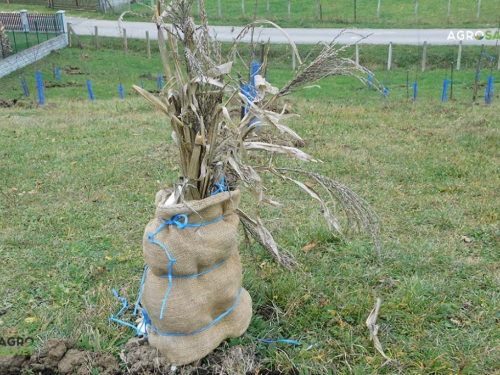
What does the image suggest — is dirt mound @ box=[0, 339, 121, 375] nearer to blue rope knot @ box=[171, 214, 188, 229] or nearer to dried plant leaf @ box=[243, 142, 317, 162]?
blue rope knot @ box=[171, 214, 188, 229]

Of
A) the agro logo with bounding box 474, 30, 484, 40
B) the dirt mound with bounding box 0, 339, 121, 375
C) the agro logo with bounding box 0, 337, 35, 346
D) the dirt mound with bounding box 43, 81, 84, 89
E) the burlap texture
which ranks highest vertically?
the burlap texture

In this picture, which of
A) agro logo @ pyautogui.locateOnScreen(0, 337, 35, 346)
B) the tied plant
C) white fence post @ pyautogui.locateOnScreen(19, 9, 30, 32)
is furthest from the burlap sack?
white fence post @ pyautogui.locateOnScreen(19, 9, 30, 32)

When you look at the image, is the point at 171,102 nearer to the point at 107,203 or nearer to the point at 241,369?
the point at 241,369

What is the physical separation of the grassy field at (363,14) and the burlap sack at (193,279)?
2196cm

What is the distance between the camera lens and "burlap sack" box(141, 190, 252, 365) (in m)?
2.49

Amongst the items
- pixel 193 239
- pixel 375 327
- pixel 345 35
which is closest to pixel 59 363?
pixel 193 239

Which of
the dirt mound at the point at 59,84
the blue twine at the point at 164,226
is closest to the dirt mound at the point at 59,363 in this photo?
the blue twine at the point at 164,226

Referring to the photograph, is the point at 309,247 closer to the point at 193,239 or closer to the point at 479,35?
the point at 193,239

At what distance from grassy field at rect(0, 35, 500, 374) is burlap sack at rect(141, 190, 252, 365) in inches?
11.3

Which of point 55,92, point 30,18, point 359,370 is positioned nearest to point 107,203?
point 359,370

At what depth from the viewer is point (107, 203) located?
5.12 meters

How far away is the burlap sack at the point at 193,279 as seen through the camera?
2.49 metres

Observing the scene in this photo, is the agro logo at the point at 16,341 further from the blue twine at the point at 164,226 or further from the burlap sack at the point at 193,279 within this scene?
the blue twine at the point at 164,226

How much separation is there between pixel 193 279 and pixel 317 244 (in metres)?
1.72
